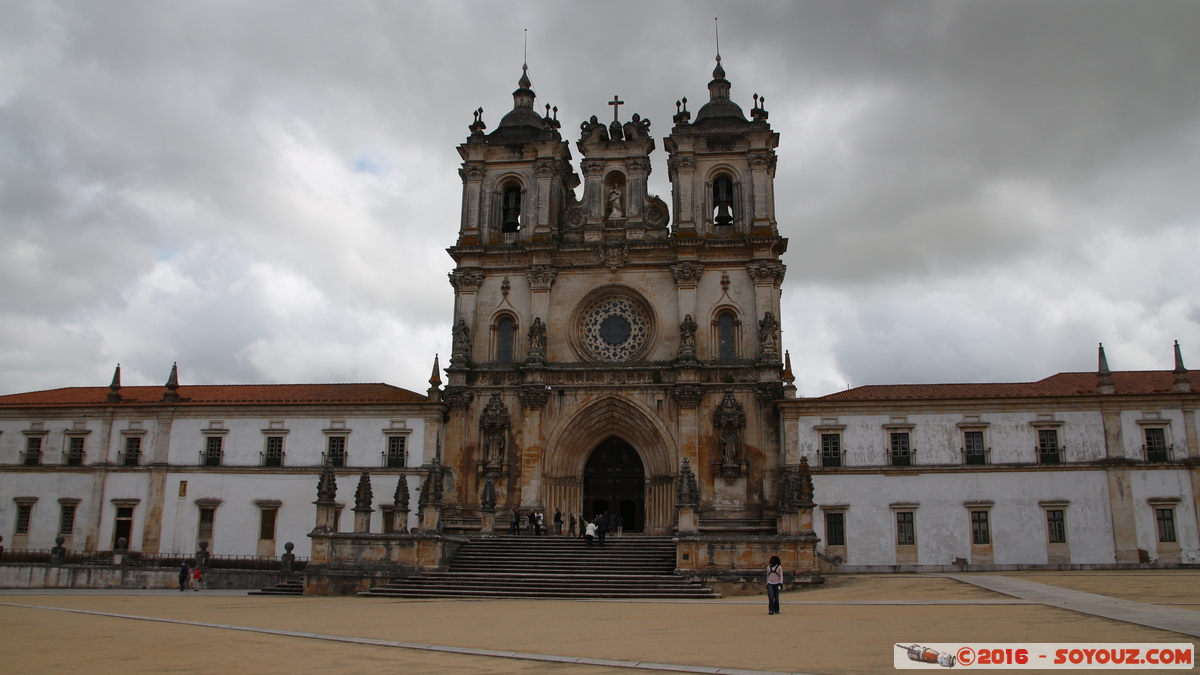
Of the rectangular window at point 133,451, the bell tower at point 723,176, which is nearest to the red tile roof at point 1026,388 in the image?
the bell tower at point 723,176

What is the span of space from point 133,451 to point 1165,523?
4292cm

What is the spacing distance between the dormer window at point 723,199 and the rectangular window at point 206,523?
2562 centimetres

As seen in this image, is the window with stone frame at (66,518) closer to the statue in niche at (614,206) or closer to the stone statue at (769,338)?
the statue in niche at (614,206)

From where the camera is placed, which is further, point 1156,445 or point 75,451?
point 75,451

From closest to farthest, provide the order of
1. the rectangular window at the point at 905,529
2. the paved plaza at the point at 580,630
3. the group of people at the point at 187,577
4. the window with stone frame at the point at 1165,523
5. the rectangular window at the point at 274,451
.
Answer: the paved plaza at the point at 580,630 → the group of people at the point at 187,577 → the window with stone frame at the point at 1165,523 → the rectangular window at the point at 905,529 → the rectangular window at the point at 274,451

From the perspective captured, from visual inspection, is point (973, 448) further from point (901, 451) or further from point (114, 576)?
point (114, 576)

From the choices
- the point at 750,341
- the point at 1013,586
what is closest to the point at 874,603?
the point at 1013,586

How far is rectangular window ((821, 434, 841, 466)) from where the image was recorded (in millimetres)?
34938

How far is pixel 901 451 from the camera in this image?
115 ft

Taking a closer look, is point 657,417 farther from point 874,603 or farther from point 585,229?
point 874,603

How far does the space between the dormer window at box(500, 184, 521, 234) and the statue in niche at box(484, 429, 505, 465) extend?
10239 millimetres


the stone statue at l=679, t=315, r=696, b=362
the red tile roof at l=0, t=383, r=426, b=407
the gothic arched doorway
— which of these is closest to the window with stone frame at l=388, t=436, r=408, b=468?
the red tile roof at l=0, t=383, r=426, b=407

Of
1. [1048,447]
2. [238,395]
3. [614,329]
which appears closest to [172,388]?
[238,395]

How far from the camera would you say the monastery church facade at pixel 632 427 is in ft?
111
